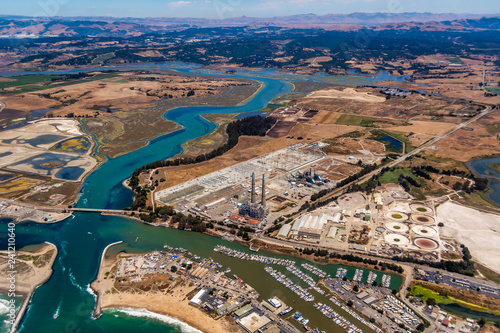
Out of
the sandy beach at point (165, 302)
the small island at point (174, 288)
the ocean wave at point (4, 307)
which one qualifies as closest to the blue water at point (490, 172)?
the small island at point (174, 288)

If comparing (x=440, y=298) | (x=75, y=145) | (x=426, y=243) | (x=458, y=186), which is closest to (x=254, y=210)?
(x=426, y=243)

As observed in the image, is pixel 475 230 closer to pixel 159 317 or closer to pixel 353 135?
pixel 159 317

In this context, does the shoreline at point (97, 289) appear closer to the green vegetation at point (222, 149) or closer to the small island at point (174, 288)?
the small island at point (174, 288)

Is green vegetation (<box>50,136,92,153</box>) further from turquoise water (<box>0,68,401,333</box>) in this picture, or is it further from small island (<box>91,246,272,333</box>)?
small island (<box>91,246,272,333</box>)

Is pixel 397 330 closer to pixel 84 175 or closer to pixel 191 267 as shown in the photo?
pixel 191 267

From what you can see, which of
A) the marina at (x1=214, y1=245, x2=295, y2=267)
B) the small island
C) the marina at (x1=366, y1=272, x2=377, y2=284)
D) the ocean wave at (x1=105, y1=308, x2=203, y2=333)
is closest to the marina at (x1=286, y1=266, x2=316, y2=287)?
→ the marina at (x1=214, y1=245, x2=295, y2=267)
